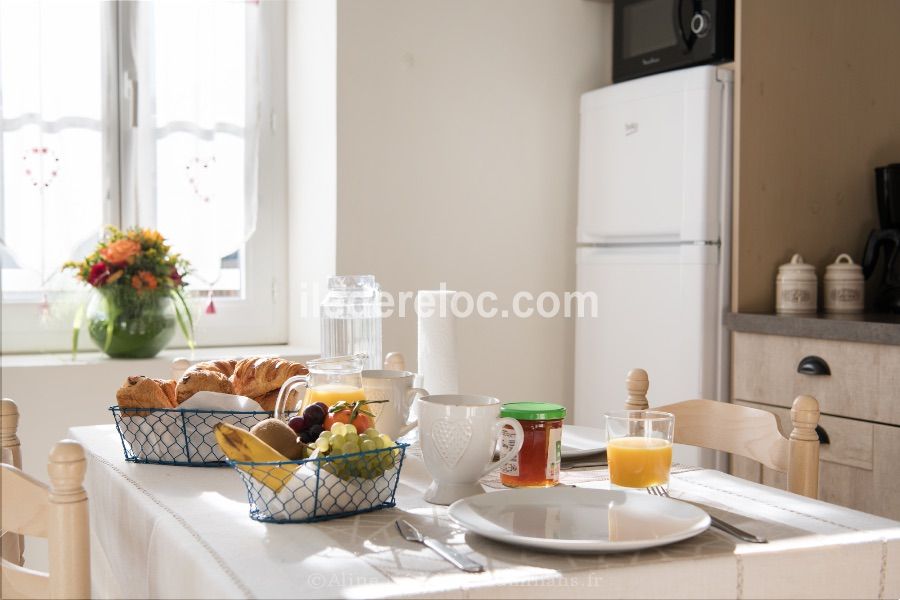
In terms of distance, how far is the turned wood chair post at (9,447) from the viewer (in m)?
1.27

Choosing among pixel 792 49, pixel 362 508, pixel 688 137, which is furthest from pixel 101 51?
pixel 362 508

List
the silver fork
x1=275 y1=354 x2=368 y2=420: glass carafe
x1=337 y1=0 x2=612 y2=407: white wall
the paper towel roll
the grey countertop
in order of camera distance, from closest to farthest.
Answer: the silver fork → x1=275 y1=354 x2=368 y2=420: glass carafe → the paper towel roll → the grey countertop → x1=337 y1=0 x2=612 y2=407: white wall

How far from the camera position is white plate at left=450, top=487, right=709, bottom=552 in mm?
819

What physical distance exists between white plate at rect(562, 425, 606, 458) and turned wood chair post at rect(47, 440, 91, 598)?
640 millimetres

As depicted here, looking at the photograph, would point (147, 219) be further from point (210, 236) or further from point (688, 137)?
point (688, 137)

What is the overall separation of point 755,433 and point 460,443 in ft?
2.06

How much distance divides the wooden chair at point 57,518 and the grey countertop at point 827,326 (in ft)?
5.50

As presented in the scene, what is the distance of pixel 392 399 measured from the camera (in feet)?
4.07

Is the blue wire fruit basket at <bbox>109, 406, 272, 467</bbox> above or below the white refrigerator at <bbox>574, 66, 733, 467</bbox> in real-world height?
Answer: below

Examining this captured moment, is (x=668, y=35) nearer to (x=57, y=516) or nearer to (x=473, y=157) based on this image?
(x=473, y=157)

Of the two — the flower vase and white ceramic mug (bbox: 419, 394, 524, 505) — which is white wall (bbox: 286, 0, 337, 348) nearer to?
the flower vase

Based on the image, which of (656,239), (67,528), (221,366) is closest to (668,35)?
(656,239)

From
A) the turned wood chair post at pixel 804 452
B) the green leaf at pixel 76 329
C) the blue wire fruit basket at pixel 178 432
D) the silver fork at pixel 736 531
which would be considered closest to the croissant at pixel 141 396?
the blue wire fruit basket at pixel 178 432

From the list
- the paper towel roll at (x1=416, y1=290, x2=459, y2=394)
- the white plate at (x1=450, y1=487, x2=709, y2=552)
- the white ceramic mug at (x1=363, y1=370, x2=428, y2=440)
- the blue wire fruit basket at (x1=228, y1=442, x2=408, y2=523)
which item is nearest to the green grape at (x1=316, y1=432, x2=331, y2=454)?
the blue wire fruit basket at (x1=228, y1=442, x2=408, y2=523)
